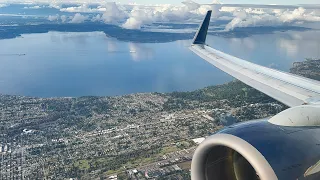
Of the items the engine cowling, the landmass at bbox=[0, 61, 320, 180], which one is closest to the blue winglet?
the landmass at bbox=[0, 61, 320, 180]

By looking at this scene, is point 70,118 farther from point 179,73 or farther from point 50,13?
point 50,13

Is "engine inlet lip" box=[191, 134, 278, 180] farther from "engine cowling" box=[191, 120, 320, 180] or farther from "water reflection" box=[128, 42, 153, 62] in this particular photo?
"water reflection" box=[128, 42, 153, 62]

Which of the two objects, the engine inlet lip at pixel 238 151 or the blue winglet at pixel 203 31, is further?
the blue winglet at pixel 203 31

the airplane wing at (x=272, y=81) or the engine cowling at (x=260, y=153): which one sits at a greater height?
the engine cowling at (x=260, y=153)

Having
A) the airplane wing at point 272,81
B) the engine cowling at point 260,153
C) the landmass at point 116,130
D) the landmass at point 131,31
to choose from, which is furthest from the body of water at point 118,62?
the engine cowling at point 260,153

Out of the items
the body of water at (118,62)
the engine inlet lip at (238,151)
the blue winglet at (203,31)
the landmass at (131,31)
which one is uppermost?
the blue winglet at (203,31)

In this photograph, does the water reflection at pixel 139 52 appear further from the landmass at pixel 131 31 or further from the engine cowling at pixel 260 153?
the engine cowling at pixel 260 153

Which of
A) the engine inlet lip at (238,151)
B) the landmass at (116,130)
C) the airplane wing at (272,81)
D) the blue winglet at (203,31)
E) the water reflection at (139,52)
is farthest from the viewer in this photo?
the water reflection at (139,52)
